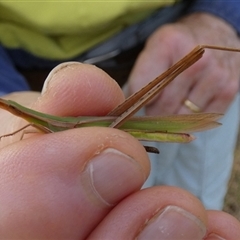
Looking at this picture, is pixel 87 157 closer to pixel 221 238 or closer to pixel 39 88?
pixel 221 238

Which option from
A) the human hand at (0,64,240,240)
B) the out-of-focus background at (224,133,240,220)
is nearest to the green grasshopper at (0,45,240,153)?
the human hand at (0,64,240,240)

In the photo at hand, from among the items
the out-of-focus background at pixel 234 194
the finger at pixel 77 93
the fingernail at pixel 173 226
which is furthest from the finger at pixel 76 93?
Result: the out-of-focus background at pixel 234 194

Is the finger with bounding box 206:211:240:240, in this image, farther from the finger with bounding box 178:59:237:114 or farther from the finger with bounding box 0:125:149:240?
the finger with bounding box 178:59:237:114

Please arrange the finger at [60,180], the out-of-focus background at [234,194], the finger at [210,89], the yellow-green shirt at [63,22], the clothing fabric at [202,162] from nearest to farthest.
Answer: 1. the finger at [60,180]
2. the yellow-green shirt at [63,22]
3. the finger at [210,89]
4. the clothing fabric at [202,162]
5. the out-of-focus background at [234,194]

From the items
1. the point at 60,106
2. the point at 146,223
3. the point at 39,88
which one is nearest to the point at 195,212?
the point at 146,223

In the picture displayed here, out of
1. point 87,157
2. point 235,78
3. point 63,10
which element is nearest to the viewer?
point 87,157

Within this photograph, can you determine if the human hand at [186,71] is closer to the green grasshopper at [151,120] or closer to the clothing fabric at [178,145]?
the clothing fabric at [178,145]
